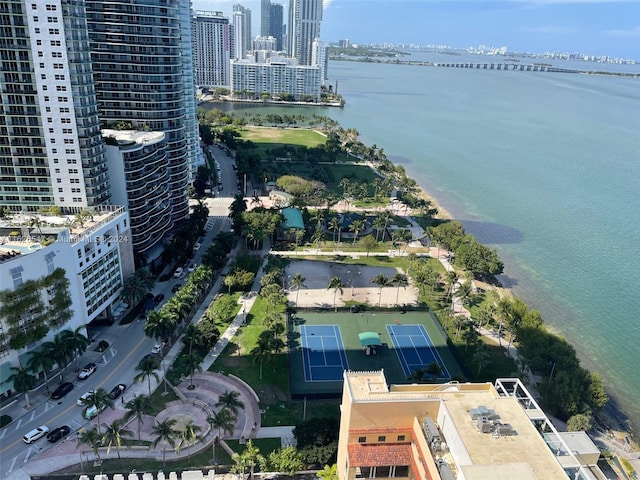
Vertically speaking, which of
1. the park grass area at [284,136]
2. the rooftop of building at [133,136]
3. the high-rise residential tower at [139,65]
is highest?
the high-rise residential tower at [139,65]

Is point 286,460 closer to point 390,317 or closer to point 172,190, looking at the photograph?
point 390,317

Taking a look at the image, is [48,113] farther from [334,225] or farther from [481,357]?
[481,357]

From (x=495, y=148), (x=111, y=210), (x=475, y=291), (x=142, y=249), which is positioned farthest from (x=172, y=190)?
(x=495, y=148)

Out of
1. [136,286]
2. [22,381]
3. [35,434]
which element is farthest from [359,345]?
[22,381]

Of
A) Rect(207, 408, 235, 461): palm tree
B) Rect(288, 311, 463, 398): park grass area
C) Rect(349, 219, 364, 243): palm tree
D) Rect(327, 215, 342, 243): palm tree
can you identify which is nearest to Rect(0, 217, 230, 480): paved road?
Rect(207, 408, 235, 461): palm tree

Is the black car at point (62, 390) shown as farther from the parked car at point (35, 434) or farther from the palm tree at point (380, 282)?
the palm tree at point (380, 282)

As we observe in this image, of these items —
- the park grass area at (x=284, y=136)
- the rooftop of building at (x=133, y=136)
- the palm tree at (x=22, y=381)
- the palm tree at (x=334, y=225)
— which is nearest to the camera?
the palm tree at (x=22, y=381)

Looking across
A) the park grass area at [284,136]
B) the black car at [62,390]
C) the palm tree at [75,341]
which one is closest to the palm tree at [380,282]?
the palm tree at [75,341]
